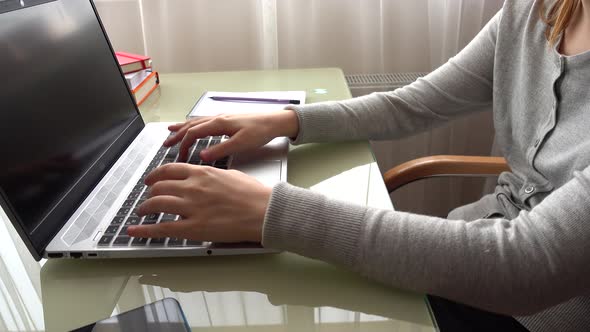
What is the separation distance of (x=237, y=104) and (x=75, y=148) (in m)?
0.37

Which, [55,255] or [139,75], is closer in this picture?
[55,255]

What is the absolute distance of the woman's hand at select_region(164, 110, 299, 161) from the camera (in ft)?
2.25

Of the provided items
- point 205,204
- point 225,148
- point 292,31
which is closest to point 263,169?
point 225,148

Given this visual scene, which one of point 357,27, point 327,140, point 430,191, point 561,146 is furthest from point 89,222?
point 430,191

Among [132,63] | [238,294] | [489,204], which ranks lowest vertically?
[489,204]

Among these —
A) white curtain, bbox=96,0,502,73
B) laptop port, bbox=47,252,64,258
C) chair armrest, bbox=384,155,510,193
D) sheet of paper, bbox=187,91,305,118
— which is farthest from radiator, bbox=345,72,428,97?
laptop port, bbox=47,252,64,258

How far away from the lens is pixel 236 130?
0.72 meters

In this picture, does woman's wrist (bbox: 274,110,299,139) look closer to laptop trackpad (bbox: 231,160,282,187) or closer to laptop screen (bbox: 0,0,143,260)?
laptop trackpad (bbox: 231,160,282,187)

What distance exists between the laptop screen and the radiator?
71cm

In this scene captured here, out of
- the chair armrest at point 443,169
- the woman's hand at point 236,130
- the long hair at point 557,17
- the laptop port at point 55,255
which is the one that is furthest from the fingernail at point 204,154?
the long hair at point 557,17

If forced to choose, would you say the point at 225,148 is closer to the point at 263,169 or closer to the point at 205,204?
the point at 263,169

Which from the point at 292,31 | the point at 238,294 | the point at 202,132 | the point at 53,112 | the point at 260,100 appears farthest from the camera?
the point at 292,31

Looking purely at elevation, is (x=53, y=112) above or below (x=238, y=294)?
above

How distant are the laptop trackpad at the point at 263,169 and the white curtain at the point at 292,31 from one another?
2.15 feet
